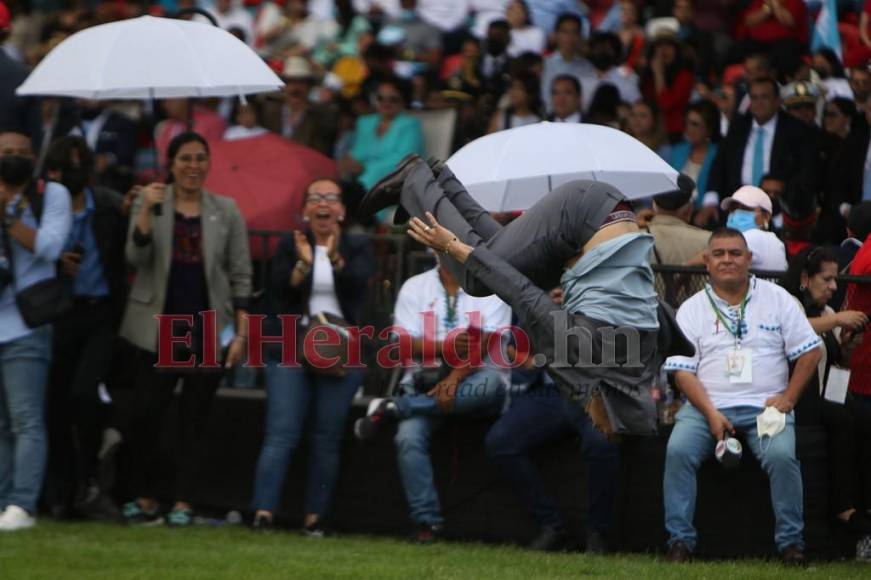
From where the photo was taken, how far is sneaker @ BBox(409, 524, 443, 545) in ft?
32.9

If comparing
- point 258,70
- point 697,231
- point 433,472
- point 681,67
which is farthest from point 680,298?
point 681,67

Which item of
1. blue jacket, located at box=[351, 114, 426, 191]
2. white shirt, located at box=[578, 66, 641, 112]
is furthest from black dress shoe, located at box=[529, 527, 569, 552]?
white shirt, located at box=[578, 66, 641, 112]

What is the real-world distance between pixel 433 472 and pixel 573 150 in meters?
2.26

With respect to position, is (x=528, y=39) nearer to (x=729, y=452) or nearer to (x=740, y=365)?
(x=740, y=365)

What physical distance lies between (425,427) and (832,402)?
250 cm

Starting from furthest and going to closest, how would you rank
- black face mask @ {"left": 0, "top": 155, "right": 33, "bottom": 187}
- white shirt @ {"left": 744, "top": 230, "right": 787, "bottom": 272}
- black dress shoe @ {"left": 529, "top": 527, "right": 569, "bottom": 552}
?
black face mask @ {"left": 0, "top": 155, "right": 33, "bottom": 187} < white shirt @ {"left": 744, "top": 230, "right": 787, "bottom": 272} < black dress shoe @ {"left": 529, "top": 527, "right": 569, "bottom": 552}

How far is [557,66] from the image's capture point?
14.5m

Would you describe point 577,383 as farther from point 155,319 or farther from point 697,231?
point 155,319

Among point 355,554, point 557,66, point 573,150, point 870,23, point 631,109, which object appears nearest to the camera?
point 355,554

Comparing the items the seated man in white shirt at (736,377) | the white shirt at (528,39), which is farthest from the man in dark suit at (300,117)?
the seated man in white shirt at (736,377)

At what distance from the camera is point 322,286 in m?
10.5

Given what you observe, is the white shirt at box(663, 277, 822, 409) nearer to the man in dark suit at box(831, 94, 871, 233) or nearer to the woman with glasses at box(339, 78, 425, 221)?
the man in dark suit at box(831, 94, 871, 233)

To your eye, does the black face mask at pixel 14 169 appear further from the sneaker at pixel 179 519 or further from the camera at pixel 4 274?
the sneaker at pixel 179 519

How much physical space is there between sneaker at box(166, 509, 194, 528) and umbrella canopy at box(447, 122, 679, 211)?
2.81 metres
